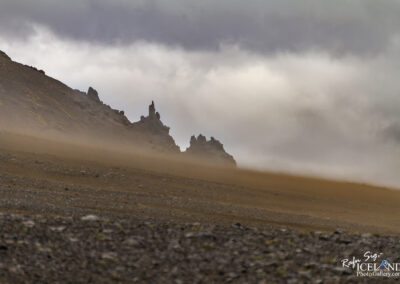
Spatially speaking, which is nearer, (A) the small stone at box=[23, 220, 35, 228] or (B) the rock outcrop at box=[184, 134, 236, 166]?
(A) the small stone at box=[23, 220, 35, 228]

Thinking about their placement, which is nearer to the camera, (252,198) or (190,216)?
(190,216)

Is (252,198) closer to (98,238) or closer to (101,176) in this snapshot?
(101,176)

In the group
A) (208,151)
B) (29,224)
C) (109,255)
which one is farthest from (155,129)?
(109,255)

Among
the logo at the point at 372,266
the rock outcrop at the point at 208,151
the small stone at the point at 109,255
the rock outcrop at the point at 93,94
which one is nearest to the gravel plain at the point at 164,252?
the small stone at the point at 109,255

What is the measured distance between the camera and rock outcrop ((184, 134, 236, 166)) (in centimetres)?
11838

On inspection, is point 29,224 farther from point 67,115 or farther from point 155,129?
point 155,129

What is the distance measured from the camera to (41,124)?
291 feet

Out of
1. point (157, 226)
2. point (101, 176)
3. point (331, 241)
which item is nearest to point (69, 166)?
point (101, 176)

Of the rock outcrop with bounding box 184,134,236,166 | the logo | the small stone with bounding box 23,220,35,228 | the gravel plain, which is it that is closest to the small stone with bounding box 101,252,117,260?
the gravel plain

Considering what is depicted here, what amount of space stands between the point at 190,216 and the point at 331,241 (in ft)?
33.6

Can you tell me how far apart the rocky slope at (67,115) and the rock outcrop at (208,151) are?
223 mm

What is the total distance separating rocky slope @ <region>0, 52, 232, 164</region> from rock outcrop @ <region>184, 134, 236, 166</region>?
0.73 ft

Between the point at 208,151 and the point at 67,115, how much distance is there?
34.3m

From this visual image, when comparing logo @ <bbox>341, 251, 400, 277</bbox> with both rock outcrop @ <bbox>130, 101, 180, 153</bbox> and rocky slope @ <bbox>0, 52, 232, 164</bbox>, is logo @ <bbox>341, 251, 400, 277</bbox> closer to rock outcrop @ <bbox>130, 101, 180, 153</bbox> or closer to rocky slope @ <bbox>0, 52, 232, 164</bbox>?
rocky slope @ <bbox>0, 52, 232, 164</bbox>
